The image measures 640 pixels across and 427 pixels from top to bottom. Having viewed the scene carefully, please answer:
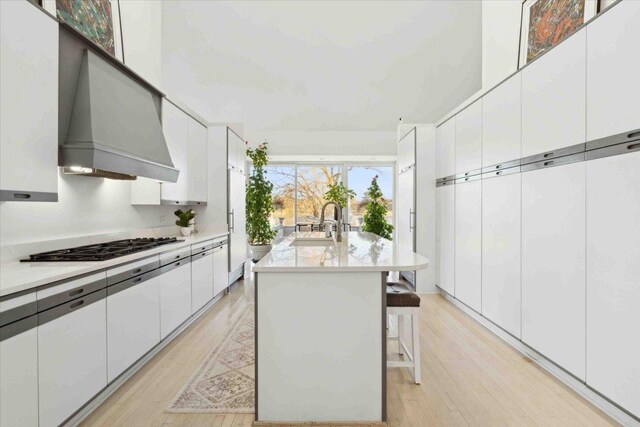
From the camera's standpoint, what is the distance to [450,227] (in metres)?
4.62

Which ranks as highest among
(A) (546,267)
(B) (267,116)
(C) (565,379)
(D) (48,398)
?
(B) (267,116)

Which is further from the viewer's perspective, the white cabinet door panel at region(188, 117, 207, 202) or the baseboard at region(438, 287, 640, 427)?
the white cabinet door panel at region(188, 117, 207, 202)

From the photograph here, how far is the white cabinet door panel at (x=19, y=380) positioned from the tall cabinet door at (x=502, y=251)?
10.8 feet

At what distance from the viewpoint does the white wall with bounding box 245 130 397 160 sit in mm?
8109

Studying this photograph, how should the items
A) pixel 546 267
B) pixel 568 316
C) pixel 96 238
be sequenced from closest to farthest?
pixel 568 316 < pixel 546 267 < pixel 96 238

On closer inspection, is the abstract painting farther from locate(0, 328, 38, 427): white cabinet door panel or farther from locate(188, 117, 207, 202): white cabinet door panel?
locate(0, 328, 38, 427): white cabinet door panel

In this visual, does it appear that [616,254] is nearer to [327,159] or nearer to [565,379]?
[565,379]

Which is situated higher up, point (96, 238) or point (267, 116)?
point (267, 116)

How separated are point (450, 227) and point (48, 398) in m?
4.24

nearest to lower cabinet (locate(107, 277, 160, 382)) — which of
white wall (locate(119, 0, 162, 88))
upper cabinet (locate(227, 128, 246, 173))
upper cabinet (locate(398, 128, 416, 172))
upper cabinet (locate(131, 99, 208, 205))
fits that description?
upper cabinet (locate(131, 99, 208, 205))

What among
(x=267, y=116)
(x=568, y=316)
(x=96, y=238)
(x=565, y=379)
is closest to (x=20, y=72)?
(x=96, y=238)

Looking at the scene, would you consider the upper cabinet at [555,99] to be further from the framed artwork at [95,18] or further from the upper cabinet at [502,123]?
the framed artwork at [95,18]

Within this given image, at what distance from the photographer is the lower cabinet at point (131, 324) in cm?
230

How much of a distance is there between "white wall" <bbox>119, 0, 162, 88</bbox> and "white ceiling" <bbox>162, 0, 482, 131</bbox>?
1.73 meters
